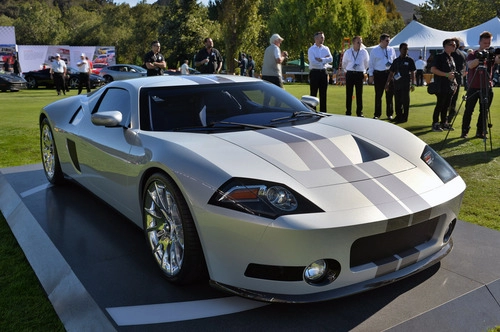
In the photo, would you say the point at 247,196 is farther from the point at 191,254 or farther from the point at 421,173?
the point at 421,173

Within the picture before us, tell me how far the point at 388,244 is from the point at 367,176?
1.33 ft

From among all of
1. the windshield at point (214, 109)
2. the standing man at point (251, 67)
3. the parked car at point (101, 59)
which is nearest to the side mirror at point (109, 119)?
the windshield at point (214, 109)

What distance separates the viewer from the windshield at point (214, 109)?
3346 millimetres

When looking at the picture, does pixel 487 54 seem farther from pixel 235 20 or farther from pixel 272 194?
pixel 235 20

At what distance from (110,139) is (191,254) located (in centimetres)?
142

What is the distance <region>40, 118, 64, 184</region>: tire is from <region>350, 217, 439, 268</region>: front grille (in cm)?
361

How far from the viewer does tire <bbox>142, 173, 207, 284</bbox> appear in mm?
2596

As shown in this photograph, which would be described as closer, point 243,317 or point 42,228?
point 243,317

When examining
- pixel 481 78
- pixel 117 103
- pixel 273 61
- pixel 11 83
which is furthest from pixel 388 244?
pixel 11 83

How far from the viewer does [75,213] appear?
4215 millimetres

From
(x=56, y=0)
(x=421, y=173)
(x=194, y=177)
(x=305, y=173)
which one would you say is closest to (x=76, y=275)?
(x=194, y=177)

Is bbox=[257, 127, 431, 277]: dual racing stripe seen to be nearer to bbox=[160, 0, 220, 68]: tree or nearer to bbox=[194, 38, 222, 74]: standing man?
bbox=[194, 38, 222, 74]: standing man

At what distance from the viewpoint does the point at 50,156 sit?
5109mm

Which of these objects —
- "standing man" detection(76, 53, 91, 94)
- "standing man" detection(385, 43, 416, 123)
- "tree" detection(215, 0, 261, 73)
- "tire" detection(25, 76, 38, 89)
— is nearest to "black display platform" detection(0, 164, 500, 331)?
"standing man" detection(385, 43, 416, 123)
